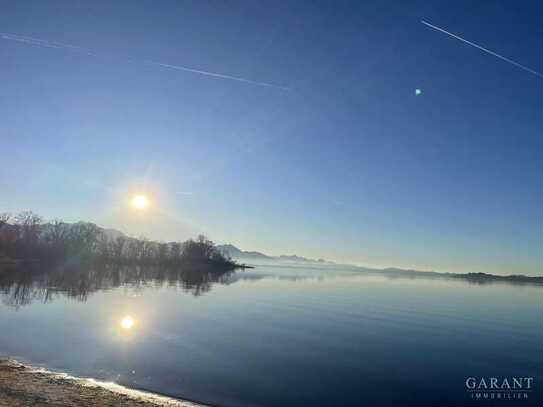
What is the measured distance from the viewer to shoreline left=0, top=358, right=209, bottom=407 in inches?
706

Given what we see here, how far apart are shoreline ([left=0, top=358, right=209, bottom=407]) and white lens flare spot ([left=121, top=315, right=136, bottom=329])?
20.0 m

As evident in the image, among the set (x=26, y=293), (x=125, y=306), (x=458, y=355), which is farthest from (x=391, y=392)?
(x=26, y=293)

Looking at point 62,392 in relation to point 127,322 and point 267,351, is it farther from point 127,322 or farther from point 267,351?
point 127,322

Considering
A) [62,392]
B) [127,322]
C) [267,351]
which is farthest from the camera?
[127,322]

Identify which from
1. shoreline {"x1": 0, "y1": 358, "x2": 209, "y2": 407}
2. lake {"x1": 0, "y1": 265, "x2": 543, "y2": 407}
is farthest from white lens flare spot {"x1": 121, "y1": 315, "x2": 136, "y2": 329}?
shoreline {"x1": 0, "y1": 358, "x2": 209, "y2": 407}

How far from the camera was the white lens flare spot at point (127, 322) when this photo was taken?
43.9m

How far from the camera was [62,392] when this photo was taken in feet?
64.5

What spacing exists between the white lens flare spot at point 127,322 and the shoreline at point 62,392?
20.0 m

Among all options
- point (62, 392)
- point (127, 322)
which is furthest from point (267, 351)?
point (127, 322)

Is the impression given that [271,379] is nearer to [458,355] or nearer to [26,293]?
[458,355]

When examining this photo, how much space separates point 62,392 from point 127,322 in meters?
28.3

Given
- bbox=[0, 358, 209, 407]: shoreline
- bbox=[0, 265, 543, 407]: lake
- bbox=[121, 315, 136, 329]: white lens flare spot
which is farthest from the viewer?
bbox=[121, 315, 136, 329]: white lens flare spot

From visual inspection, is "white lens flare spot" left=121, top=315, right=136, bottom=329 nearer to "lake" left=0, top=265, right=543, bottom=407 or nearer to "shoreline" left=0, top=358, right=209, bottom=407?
"lake" left=0, top=265, right=543, bottom=407

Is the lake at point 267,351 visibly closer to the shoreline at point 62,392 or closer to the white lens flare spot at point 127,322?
the white lens flare spot at point 127,322
